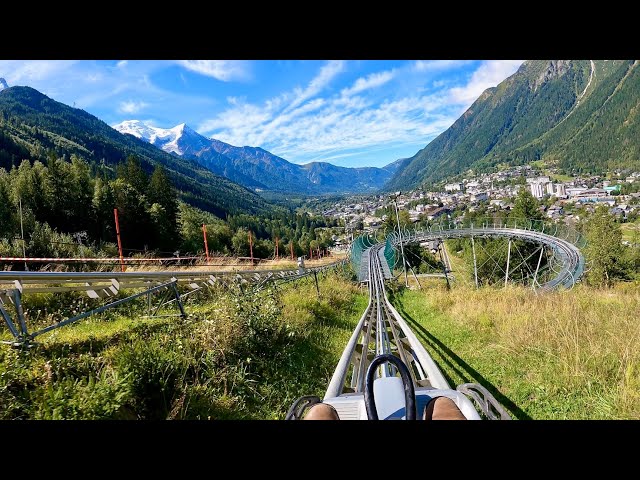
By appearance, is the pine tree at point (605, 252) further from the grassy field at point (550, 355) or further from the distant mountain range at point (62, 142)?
the distant mountain range at point (62, 142)

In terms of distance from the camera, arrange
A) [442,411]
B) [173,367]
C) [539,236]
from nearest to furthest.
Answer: [442,411], [173,367], [539,236]

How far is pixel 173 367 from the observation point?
111 inches

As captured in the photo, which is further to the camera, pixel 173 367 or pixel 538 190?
pixel 538 190

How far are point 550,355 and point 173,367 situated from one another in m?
3.66

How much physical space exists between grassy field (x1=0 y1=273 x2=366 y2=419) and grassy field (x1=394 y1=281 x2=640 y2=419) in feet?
5.67

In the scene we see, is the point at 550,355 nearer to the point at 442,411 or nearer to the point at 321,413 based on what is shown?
the point at 442,411

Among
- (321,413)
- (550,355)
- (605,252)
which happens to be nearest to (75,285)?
(321,413)

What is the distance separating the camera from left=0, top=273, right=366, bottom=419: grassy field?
2.08 meters
